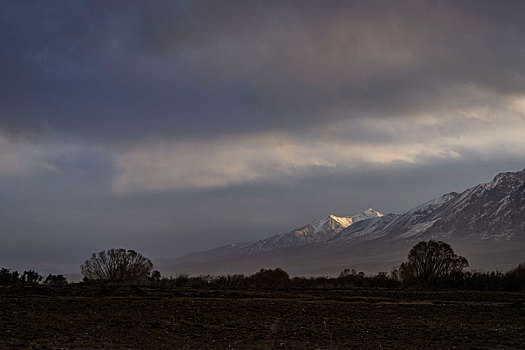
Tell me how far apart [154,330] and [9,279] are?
39634 mm

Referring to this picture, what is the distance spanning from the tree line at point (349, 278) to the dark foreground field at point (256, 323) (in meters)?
16.4

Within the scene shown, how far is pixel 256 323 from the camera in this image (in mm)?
22219

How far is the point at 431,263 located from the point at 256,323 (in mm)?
35453

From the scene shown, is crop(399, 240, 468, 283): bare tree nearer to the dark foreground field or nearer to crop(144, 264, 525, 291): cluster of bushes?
crop(144, 264, 525, 291): cluster of bushes

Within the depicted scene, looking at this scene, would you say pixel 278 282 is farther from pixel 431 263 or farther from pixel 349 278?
pixel 431 263

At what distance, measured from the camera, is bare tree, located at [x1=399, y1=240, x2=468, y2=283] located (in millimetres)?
52781

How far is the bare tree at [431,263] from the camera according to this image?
5278cm

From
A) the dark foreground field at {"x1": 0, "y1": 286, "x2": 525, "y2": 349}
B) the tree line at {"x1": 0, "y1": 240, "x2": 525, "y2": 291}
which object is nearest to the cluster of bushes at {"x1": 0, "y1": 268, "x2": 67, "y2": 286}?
the tree line at {"x1": 0, "y1": 240, "x2": 525, "y2": 291}

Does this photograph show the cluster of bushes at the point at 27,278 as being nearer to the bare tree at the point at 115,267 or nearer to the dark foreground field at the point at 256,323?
the bare tree at the point at 115,267

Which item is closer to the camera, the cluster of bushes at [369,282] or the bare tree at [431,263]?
the cluster of bushes at [369,282]

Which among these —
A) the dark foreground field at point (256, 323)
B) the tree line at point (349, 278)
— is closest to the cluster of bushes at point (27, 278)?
the tree line at point (349, 278)

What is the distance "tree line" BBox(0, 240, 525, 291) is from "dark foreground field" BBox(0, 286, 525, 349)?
53.7ft

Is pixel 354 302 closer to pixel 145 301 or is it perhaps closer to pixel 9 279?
pixel 145 301

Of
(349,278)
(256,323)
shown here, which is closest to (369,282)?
(349,278)
